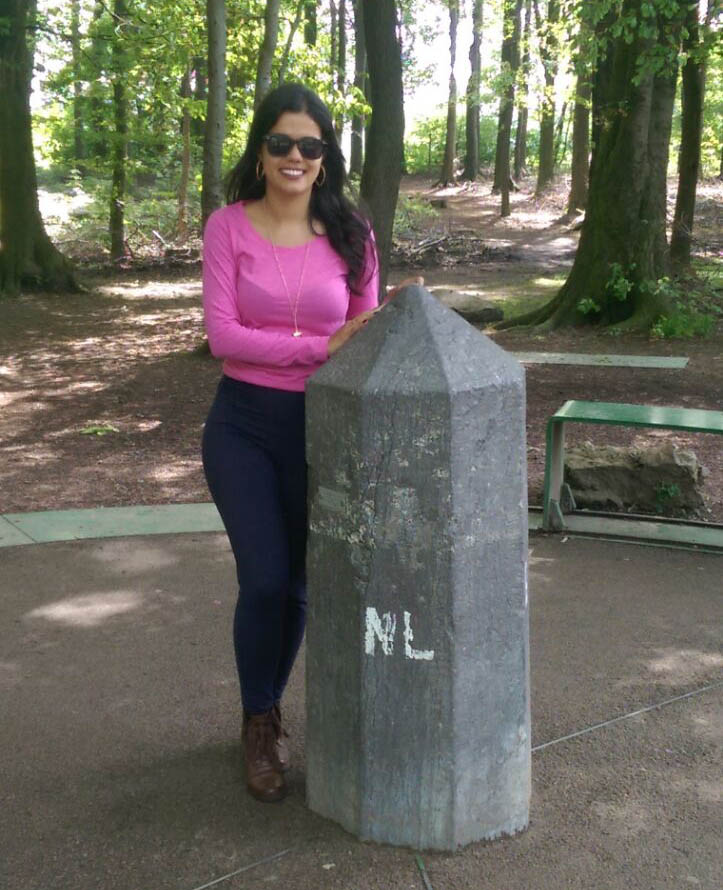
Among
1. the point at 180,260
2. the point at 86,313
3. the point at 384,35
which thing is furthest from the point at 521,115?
the point at 384,35

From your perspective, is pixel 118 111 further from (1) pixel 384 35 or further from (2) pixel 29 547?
(2) pixel 29 547

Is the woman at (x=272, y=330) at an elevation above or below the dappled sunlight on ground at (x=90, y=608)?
above

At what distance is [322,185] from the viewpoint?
3229 mm

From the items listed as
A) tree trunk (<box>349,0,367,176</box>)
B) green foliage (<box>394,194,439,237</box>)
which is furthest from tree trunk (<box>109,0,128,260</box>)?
tree trunk (<box>349,0,367,176</box>)

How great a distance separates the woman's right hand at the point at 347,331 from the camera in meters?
2.83

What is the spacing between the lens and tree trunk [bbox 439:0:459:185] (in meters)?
41.2

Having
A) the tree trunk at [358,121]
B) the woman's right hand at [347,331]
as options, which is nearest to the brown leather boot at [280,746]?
the woman's right hand at [347,331]

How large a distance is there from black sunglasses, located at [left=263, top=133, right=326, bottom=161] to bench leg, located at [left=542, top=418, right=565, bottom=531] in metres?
3.31

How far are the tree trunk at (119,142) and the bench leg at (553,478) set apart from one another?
18045mm

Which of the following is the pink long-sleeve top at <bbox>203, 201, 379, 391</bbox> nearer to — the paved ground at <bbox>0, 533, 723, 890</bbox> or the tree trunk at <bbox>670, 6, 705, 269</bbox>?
the paved ground at <bbox>0, 533, 723, 890</bbox>

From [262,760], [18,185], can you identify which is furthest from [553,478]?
[18,185]

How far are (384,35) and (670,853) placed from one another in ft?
30.0

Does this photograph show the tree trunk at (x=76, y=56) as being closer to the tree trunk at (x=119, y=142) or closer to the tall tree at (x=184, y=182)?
the tree trunk at (x=119, y=142)

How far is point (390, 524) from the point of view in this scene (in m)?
2.68
